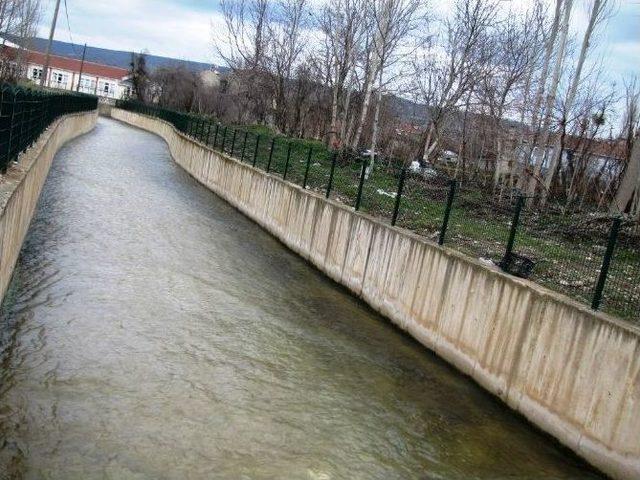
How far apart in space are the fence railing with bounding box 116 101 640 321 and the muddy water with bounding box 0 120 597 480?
1831mm

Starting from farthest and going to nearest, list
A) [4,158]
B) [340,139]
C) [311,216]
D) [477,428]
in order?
[340,139] → [311,216] → [4,158] → [477,428]

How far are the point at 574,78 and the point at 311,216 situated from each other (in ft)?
43.1

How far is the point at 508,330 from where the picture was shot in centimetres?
841

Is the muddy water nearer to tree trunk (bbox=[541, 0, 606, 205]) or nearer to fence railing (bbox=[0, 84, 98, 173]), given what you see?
fence railing (bbox=[0, 84, 98, 173])

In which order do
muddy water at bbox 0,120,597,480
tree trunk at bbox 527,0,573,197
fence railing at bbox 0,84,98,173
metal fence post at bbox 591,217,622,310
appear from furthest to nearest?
1. tree trunk at bbox 527,0,573,197
2. fence railing at bbox 0,84,98,173
3. metal fence post at bbox 591,217,622,310
4. muddy water at bbox 0,120,597,480

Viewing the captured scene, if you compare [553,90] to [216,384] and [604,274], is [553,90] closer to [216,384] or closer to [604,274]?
[604,274]

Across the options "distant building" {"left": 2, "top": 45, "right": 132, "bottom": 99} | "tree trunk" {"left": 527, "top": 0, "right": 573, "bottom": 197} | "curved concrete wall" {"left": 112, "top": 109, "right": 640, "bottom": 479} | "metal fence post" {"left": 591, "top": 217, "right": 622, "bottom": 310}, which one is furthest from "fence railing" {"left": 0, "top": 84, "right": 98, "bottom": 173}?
"distant building" {"left": 2, "top": 45, "right": 132, "bottom": 99}

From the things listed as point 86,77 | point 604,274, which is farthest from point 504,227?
point 86,77

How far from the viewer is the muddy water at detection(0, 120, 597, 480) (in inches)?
230

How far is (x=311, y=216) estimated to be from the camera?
14828 mm

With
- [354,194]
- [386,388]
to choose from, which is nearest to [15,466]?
[386,388]

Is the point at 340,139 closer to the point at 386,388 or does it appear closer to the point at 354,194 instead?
the point at 354,194

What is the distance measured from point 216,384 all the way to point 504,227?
10.2 metres

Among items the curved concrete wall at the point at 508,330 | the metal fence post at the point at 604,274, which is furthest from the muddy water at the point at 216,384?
the metal fence post at the point at 604,274
